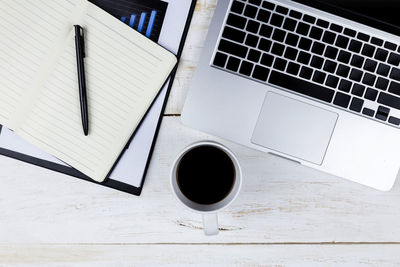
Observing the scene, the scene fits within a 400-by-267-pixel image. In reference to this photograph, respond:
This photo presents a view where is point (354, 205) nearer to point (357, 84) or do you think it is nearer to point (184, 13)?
point (357, 84)

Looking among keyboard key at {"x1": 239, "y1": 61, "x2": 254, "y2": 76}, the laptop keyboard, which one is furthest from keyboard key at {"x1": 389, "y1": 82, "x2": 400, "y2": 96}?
keyboard key at {"x1": 239, "y1": 61, "x2": 254, "y2": 76}

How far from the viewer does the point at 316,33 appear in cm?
54

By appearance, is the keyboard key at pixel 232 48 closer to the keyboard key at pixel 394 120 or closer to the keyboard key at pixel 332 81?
the keyboard key at pixel 332 81

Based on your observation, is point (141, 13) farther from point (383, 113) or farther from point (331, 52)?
point (383, 113)

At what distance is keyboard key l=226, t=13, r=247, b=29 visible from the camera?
1.79ft

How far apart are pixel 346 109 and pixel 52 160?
471mm

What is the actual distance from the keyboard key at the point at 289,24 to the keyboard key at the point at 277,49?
3cm

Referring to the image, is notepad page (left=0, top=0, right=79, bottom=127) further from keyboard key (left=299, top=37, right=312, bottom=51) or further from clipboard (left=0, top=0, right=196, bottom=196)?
keyboard key (left=299, top=37, right=312, bottom=51)

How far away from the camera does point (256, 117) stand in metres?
0.56

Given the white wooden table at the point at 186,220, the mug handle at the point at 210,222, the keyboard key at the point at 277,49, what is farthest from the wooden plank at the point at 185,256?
the keyboard key at the point at 277,49

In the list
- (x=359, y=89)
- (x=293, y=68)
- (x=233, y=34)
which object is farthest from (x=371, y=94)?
(x=233, y=34)

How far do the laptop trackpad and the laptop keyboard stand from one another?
0.10ft

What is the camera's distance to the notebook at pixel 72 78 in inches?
22.5

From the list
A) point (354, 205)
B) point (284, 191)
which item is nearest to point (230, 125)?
point (284, 191)
